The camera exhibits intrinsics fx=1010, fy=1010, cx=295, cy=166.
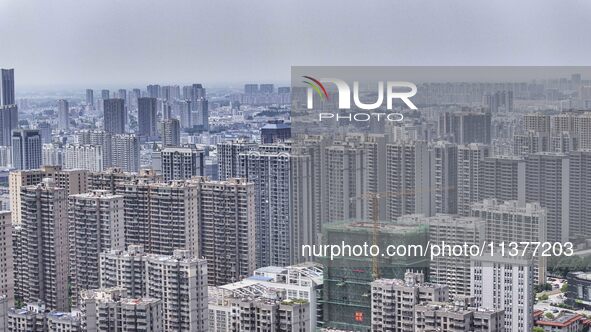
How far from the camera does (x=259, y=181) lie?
23.1ft

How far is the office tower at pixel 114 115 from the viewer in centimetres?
1102

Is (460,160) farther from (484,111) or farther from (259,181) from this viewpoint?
(259,181)

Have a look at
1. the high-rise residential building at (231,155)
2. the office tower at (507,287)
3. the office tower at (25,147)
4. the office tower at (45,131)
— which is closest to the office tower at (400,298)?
the office tower at (507,287)

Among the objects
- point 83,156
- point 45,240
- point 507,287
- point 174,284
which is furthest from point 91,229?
point 83,156

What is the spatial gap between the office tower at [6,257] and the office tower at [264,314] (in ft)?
4.62

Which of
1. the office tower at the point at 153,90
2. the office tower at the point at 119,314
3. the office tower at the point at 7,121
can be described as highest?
the office tower at the point at 153,90

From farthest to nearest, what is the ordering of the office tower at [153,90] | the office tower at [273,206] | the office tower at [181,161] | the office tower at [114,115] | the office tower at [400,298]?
the office tower at [114,115] < the office tower at [153,90] < the office tower at [181,161] < the office tower at [273,206] < the office tower at [400,298]

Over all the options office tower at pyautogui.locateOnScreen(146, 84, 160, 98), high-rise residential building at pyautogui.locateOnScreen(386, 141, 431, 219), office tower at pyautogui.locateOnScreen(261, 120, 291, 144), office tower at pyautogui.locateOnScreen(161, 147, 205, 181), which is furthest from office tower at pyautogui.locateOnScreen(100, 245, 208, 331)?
office tower at pyautogui.locateOnScreen(146, 84, 160, 98)

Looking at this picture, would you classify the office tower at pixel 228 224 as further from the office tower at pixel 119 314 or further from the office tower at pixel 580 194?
the office tower at pixel 580 194

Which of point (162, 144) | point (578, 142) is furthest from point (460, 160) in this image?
point (162, 144)

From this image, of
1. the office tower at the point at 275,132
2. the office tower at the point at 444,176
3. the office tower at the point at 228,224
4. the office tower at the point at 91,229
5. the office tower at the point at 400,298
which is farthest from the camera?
the office tower at the point at 275,132

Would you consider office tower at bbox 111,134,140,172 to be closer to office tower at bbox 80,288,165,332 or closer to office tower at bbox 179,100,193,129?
office tower at bbox 179,100,193,129

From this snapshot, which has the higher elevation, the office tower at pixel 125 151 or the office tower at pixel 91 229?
the office tower at pixel 125 151

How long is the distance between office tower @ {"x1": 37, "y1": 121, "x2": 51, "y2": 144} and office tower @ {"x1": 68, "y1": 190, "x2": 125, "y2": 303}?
4.43 meters
